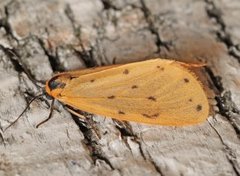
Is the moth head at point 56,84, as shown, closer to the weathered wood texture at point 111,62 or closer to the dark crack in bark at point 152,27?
the weathered wood texture at point 111,62

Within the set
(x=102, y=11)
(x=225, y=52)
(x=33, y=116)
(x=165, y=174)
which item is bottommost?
(x=165, y=174)

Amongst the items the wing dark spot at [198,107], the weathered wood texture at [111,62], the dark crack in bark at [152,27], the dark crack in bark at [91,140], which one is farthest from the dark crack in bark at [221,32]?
the dark crack in bark at [91,140]

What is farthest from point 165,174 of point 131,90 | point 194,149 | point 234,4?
point 234,4

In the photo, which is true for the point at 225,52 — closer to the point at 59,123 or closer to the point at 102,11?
the point at 102,11

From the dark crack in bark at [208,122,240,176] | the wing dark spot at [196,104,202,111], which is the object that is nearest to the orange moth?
the wing dark spot at [196,104,202,111]

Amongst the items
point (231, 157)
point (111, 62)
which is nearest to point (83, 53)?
point (111, 62)

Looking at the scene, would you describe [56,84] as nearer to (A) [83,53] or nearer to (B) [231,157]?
(A) [83,53]
